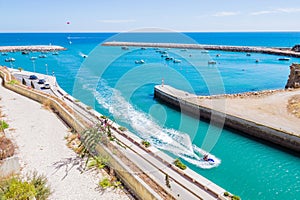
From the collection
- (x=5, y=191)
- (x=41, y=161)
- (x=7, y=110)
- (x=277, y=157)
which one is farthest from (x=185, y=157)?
(x=7, y=110)

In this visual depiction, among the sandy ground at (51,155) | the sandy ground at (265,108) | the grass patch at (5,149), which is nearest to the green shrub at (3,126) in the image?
the sandy ground at (51,155)

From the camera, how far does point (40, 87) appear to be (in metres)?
33.0

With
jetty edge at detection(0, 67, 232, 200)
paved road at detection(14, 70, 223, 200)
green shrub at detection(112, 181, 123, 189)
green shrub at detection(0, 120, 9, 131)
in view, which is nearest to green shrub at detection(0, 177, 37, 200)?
green shrub at detection(112, 181, 123, 189)

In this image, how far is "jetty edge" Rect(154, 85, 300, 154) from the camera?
19031mm

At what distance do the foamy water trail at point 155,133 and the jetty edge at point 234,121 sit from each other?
4678mm

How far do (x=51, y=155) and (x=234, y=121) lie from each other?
654 inches

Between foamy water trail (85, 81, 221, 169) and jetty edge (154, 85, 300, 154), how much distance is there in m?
4.68

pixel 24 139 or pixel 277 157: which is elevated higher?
pixel 24 139

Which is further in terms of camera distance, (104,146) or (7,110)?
(7,110)

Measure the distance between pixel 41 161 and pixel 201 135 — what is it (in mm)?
14049

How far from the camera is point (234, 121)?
2272 cm

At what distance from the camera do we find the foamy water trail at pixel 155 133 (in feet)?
57.3

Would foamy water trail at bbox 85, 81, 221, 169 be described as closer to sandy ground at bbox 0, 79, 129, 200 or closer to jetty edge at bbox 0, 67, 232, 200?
jetty edge at bbox 0, 67, 232, 200

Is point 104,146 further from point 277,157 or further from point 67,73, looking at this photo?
point 67,73
